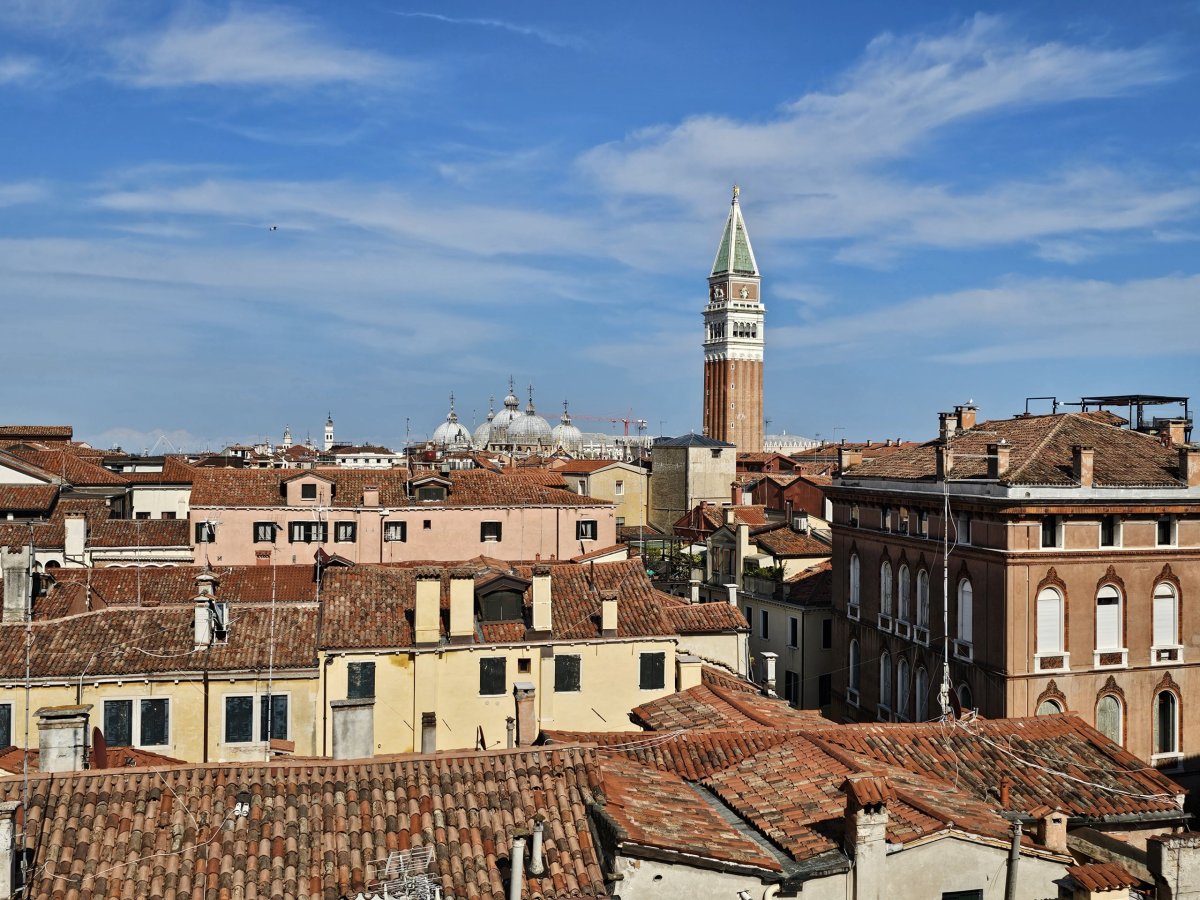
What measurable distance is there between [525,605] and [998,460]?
10.9 meters

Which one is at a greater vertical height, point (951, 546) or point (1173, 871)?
point (951, 546)

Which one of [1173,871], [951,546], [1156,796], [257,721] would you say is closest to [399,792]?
[1173,871]

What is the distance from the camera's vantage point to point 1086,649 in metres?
25.8

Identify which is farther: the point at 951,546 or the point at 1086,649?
the point at 951,546

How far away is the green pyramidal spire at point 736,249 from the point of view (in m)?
142

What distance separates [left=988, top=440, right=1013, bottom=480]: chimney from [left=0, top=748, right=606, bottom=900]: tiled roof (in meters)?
15.5

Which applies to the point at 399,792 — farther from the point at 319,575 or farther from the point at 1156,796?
the point at 319,575

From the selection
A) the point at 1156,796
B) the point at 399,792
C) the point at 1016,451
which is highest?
the point at 1016,451

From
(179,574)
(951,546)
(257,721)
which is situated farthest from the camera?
(179,574)

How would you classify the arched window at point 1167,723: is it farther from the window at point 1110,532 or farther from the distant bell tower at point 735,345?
the distant bell tower at point 735,345

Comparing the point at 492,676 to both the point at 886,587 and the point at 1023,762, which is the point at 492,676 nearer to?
the point at 1023,762

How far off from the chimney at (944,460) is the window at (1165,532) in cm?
469

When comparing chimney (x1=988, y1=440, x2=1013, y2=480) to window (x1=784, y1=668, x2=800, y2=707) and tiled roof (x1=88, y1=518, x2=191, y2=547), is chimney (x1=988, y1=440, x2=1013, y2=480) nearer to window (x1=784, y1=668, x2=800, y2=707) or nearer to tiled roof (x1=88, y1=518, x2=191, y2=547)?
window (x1=784, y1=668, x2=800, y2=707)

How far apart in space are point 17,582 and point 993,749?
18493mm
